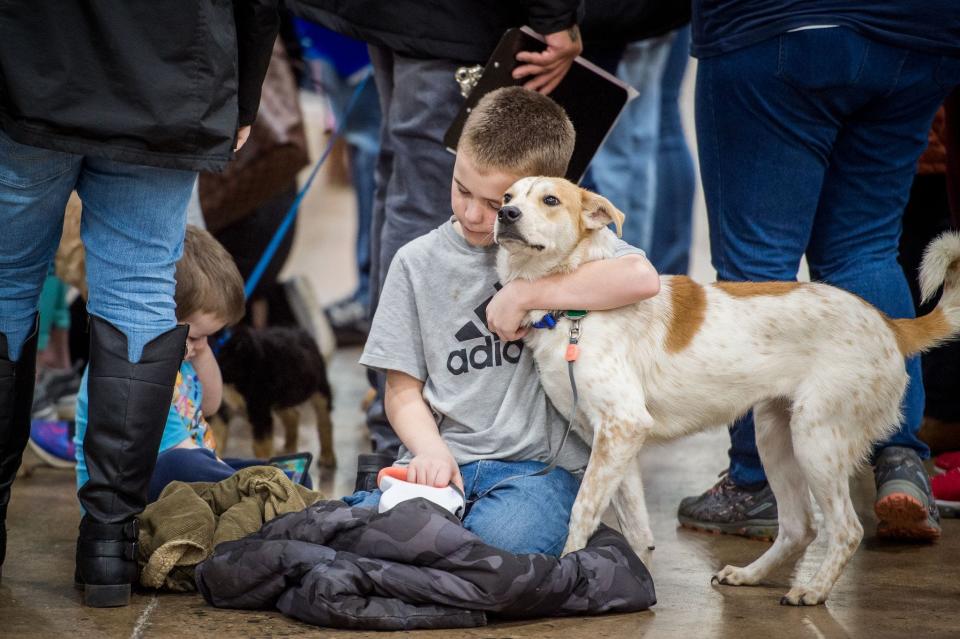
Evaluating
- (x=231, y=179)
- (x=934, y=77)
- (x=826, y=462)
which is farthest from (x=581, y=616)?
(x=231, y=179)

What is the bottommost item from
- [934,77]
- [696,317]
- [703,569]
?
[703,569]

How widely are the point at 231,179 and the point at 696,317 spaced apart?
2.67 metres

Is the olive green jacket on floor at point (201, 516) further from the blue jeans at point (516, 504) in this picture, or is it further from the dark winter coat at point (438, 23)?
the dark winter coat at point (438, 23)

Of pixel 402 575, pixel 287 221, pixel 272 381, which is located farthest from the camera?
pixel 287 221

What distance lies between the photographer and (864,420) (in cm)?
315

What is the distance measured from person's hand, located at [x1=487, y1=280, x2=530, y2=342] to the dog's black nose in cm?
24

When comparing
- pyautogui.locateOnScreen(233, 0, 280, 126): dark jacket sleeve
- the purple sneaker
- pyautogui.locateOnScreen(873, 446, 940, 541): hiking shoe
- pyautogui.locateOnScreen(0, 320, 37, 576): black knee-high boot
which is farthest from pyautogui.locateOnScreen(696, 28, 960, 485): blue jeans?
the purple sneaker

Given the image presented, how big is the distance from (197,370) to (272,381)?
0.81 m

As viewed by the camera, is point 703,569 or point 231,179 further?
point 231,179

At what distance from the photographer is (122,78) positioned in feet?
8.67

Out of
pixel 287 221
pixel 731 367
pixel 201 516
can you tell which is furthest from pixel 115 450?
pixel 287 221

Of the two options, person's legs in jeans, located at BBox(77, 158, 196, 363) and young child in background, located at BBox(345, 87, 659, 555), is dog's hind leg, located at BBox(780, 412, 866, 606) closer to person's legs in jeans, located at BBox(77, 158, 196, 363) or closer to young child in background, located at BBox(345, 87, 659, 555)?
young child in background, located at BBox(345, 87, 659, 555)

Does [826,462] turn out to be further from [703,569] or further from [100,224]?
[100,224]

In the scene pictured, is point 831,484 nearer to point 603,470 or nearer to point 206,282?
point 603,470
